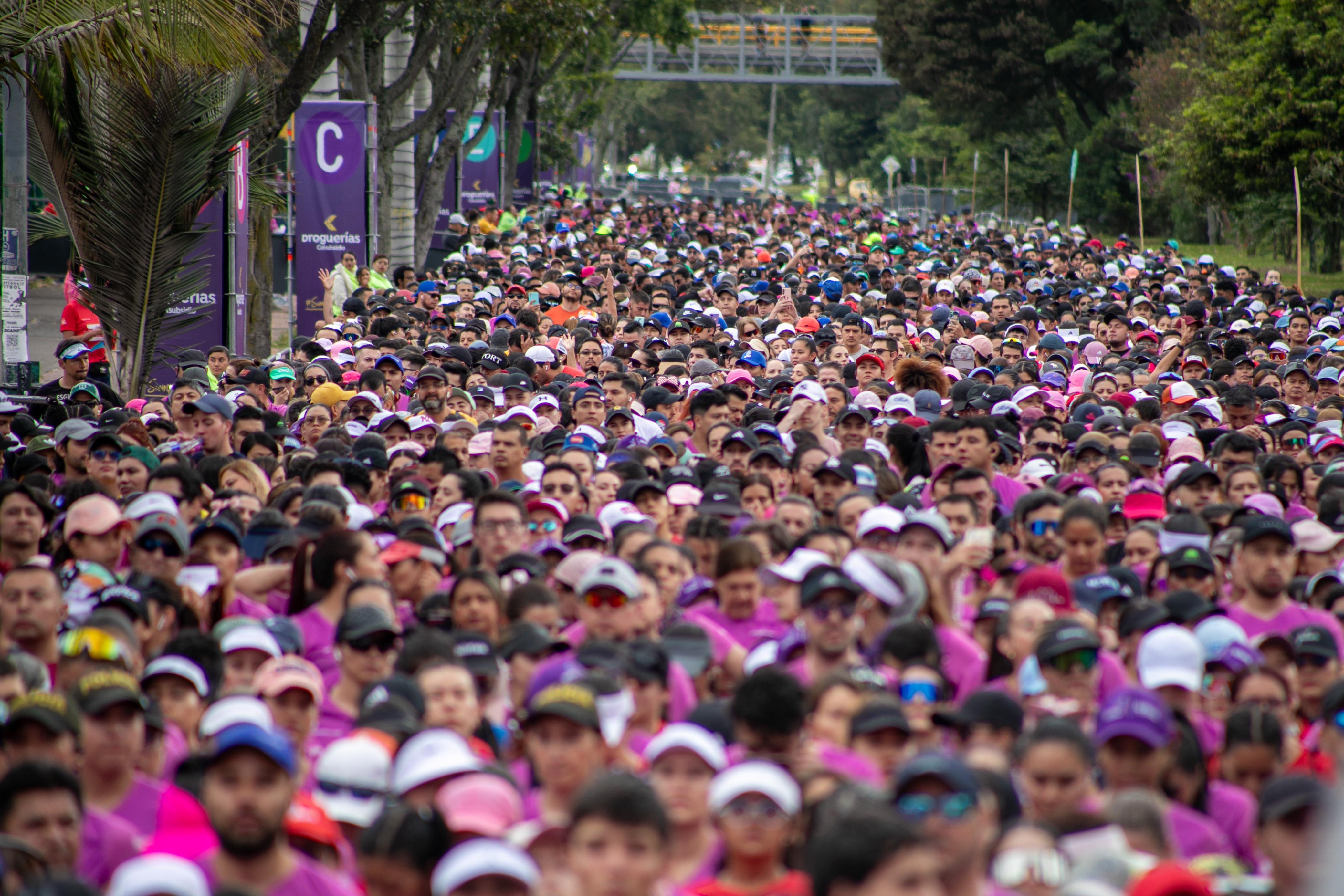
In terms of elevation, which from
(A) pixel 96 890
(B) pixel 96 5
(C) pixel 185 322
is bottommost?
(A) pixel 96 890

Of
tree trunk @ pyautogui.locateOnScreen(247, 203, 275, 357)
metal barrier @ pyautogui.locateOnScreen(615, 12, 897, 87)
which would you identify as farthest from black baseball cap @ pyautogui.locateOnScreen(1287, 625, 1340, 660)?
metal barrier @ pyautogui.locateOnScreen(615, 12, 897, 87)

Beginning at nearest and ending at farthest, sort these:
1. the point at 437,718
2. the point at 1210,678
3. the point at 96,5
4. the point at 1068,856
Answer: the point at 1068,856, the point at 437,718, the point at 1210,678, the point at 96,5

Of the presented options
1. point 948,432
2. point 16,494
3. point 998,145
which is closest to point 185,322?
point 16,494

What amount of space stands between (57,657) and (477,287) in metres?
17.5

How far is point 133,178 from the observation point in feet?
46.2

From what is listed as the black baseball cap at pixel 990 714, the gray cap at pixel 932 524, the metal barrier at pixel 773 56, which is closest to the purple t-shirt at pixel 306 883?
the black baseball cap at pixel 990 714

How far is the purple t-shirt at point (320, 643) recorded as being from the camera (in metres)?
7.32

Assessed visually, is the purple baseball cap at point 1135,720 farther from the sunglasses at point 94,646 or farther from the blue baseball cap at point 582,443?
the blue baseball cap at point 582,443

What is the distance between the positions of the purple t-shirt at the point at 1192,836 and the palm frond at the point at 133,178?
10.8 m

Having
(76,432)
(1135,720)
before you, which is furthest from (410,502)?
(1135,720)

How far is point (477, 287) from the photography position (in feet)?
79.2

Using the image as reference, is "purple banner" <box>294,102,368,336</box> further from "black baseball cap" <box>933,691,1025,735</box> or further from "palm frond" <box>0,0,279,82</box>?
"black baseball cap" <box>933,691,1025,735</box>

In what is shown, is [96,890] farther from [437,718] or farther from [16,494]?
[16,494]

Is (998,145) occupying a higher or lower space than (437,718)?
higher
